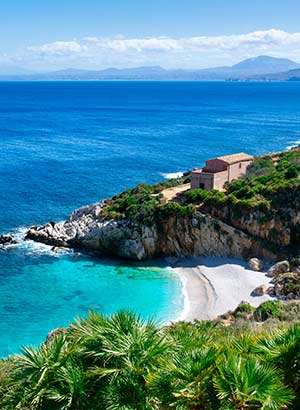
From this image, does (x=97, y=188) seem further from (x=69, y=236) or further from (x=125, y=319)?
(x=125, y=319)

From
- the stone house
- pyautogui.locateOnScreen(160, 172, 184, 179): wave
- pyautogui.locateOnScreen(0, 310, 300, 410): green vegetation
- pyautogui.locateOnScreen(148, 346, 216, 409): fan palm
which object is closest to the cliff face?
the stone house

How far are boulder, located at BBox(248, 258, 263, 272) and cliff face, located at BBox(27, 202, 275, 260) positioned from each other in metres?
1.31

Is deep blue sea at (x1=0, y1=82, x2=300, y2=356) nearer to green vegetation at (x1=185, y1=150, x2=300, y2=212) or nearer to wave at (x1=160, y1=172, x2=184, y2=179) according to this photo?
wave at (x1=160, y1=172, x2=184, y2=179)

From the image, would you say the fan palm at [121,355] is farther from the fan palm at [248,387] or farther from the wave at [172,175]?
the wave at [172,175]

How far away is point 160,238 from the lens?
134 feet

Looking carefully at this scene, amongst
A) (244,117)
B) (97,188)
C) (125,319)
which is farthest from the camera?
(244,117)

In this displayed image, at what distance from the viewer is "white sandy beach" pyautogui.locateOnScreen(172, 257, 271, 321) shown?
31297 millimetres

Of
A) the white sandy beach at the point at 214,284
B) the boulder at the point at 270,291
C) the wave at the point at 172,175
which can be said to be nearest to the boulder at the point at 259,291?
the boulder at the point at 270,291

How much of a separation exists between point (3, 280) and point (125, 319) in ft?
88.4

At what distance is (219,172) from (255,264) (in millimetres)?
10690

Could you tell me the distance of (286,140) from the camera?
8969 centimetres

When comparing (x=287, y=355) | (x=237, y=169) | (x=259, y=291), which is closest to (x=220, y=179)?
(x=237, y=169)

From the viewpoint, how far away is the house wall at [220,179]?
43.7m

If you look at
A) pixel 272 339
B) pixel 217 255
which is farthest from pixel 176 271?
pixel 272 339
